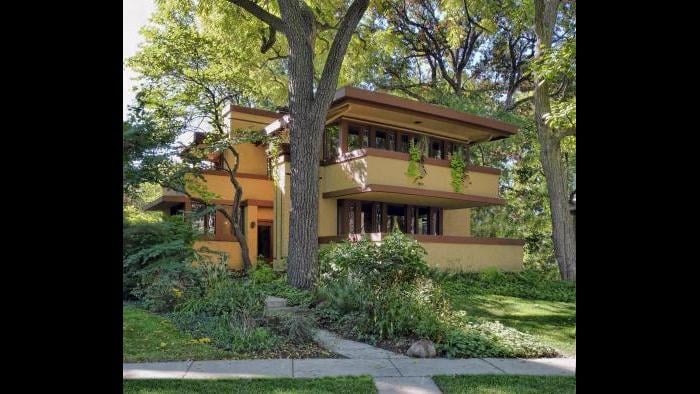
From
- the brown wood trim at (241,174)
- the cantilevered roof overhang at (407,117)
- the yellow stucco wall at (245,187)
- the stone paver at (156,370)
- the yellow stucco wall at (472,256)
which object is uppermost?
the cantilevered roof overhang at (407,117)

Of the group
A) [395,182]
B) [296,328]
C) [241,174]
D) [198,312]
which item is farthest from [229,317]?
[241,174]

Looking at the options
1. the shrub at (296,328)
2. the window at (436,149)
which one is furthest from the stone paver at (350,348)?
the window at (436,149)

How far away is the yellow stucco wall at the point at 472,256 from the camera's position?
676 inches

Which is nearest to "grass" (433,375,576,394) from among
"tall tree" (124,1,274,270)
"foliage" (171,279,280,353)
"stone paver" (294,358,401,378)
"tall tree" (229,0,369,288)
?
"stone paver" (294,358,401,378)

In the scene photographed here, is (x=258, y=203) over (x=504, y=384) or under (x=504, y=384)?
over

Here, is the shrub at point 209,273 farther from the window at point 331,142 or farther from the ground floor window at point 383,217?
the window at point 331,142

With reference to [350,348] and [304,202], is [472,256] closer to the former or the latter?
[304,202]

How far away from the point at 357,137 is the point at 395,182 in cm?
246

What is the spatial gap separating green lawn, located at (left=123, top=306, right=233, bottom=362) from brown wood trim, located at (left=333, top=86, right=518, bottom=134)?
8778 mm

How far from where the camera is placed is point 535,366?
7.30 m

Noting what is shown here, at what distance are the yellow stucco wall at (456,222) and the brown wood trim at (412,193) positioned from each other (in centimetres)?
228

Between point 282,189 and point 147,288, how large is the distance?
8.44 metres

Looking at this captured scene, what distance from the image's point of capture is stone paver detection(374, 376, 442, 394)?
5914 millimetres

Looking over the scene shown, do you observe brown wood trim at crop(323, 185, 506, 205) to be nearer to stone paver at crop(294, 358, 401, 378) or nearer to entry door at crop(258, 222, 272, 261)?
entry door at crop(258, 222, 272, 261)
